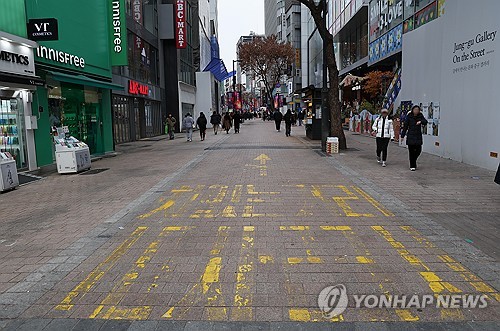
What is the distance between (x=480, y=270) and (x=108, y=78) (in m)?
17.2

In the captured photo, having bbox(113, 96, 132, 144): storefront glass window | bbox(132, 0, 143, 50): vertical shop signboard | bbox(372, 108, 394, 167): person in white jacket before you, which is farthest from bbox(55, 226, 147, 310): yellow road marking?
bbox(132, 0, 143, 50): vertical shop signboard

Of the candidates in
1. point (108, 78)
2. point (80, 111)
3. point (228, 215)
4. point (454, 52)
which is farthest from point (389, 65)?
point (228, 215)

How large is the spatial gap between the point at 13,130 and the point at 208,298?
10.6 m

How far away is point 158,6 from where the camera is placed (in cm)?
3136

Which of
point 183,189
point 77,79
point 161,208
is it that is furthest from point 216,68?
point 161,208

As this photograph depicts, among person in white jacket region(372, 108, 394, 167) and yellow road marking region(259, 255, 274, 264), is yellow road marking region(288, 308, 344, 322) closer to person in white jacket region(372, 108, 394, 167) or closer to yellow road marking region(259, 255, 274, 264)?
yellow road marking region(259, 255, 274, 264)

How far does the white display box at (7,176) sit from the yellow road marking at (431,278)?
8374 millimetres

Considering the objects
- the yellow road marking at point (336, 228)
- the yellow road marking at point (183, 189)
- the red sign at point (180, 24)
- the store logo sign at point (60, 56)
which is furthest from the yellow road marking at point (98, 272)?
the red sign at point (180, 24)

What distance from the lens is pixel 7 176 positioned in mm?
9906

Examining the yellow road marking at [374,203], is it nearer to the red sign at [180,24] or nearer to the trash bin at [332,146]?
the trash bin at [332,146]

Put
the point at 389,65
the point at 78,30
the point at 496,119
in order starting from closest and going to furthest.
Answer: the point at 496,119, the point at 78,30, the point at 389,65

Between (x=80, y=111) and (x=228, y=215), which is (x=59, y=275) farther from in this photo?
(x=80, y=111)

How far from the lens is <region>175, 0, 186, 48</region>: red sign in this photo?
31.2 meters

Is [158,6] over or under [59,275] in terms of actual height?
over
